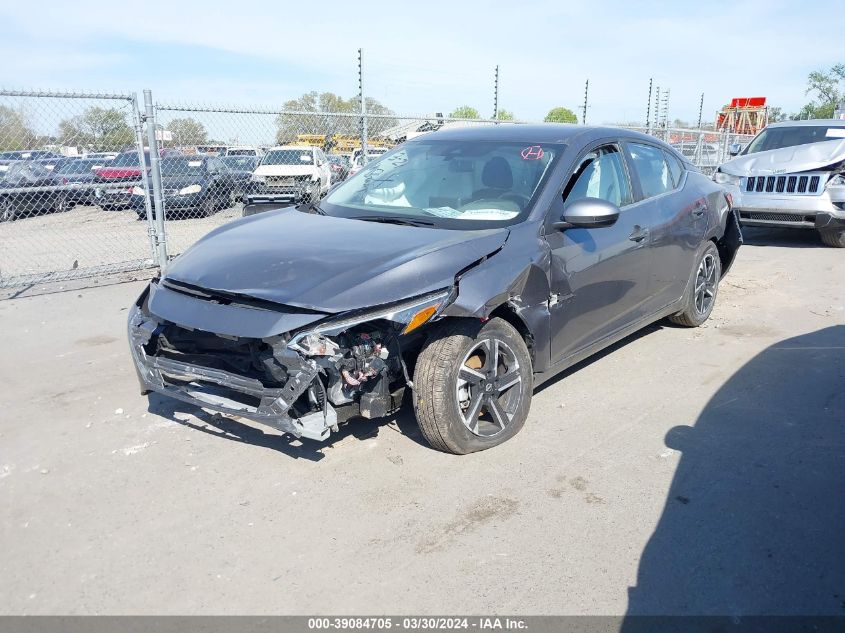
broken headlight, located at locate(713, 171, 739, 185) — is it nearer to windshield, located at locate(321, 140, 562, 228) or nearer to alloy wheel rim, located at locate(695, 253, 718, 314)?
alloy wheel rim, located at locate(695, 253, 718, 314)

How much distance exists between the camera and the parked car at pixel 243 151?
10.8m

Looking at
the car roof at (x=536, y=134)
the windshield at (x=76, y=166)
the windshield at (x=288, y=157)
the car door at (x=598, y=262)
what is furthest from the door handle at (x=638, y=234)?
the windshield at (x=76, y=166)

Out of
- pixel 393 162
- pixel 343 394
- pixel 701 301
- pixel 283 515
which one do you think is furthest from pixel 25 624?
pixel 701 301

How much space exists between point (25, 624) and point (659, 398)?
3.74 metres

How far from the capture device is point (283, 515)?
3.28 m

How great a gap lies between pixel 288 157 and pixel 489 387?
892cm

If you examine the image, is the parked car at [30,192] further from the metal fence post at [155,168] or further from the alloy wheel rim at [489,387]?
the alloy wheel rim at [489,387]

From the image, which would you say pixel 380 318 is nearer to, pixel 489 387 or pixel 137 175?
pixel 489 387

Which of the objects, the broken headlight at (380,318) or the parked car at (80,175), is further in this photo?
the parked car at (80,175)

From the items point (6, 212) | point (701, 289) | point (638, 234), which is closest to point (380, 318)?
point (638, 234)

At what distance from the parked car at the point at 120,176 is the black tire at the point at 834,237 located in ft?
31.0

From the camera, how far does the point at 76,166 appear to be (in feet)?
34.2

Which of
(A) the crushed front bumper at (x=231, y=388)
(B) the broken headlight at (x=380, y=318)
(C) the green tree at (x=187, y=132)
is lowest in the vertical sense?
(A) the crushed front bumper at (x=231, y=388)

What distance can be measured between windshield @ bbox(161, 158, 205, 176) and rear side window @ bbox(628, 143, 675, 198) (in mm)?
7381
